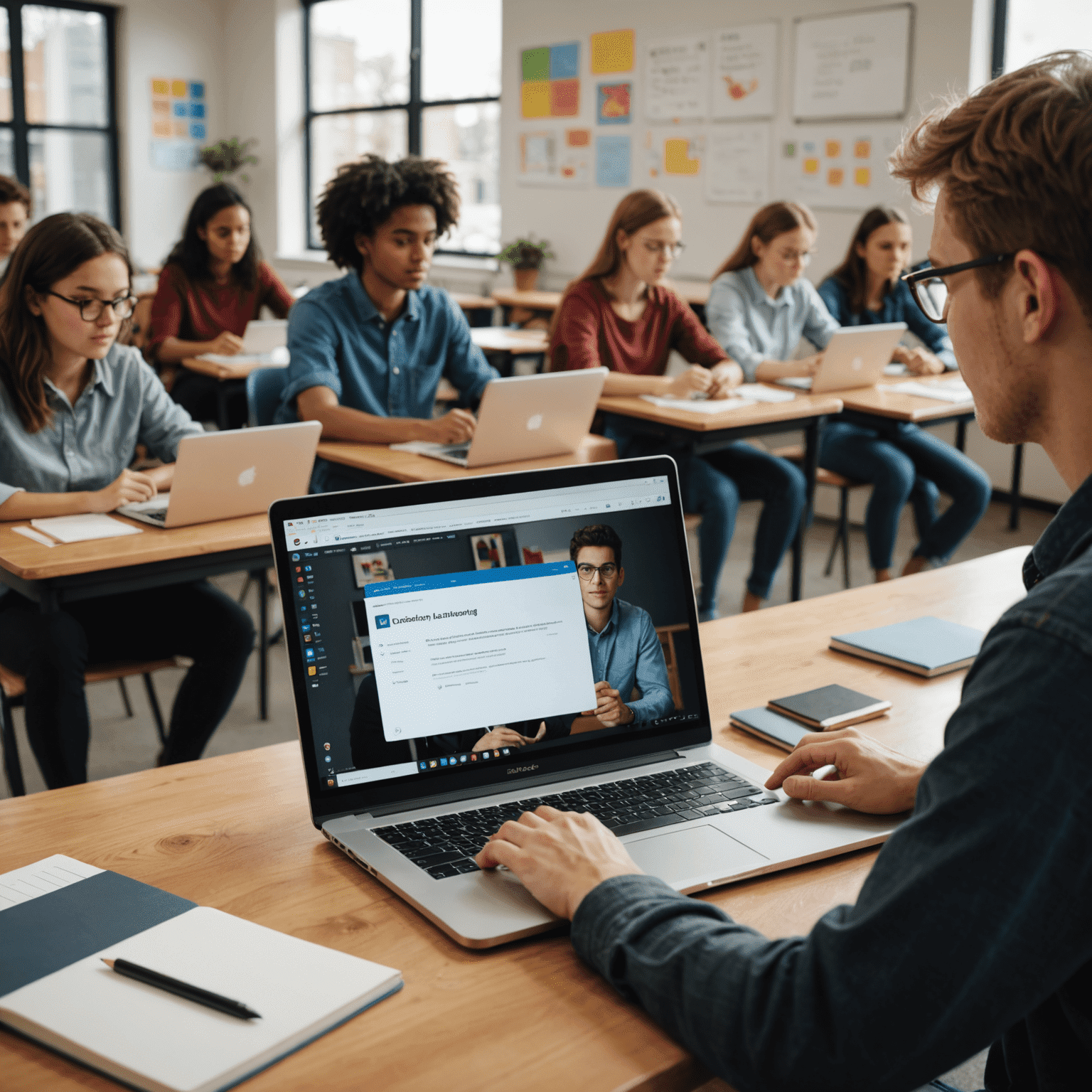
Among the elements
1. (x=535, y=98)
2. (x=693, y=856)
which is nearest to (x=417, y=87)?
(x=535, y=98)

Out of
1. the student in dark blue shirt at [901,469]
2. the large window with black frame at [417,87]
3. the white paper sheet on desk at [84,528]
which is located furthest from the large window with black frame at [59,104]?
the white paper sheet on desk at [84,528]

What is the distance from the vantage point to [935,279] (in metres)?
0.85

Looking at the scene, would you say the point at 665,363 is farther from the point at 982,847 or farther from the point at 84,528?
the point at 982,847

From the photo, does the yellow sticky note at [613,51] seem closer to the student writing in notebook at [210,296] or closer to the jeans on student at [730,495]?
the student writing in notebook at [210,296]

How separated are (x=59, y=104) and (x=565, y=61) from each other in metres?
4.15

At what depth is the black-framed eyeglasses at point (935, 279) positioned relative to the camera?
76 cm

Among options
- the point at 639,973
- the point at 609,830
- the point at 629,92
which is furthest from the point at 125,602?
the point at 629,92

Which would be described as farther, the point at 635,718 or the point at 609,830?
the point at 635,718

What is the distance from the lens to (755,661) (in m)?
1.41

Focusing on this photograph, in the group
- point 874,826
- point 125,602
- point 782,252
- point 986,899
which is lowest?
A: point 125,602

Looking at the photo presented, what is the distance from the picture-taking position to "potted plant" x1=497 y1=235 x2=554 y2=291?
7.09 metres

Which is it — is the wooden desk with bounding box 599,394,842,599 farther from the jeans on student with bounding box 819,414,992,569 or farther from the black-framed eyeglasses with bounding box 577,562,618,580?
the black-framed eyeglasses with bounding box 577,562,618,580

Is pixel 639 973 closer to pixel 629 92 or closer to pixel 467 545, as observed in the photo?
pixel 467 545

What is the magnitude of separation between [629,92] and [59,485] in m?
5.10
